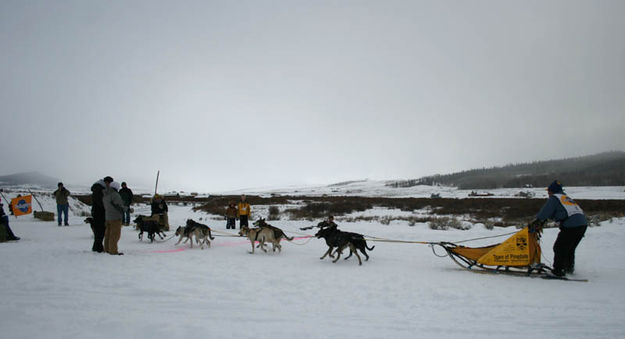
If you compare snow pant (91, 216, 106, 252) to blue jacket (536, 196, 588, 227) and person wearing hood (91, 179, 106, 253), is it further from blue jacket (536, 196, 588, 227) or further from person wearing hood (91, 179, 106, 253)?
blue jacket (536, 196, 588, 227)

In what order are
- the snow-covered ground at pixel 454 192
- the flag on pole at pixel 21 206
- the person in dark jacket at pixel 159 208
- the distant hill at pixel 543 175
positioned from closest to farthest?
the person in dark jacket at pixel 159 208 < the flag on pole at pixel 21 206 < the snow-covered ground at pixel 454 192 < the distant hill at pixel 543 175

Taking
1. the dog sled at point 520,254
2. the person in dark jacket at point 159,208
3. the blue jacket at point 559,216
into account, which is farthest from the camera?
the person in dark jacket at point 159,208

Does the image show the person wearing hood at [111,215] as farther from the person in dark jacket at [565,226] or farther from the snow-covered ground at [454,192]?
the snow-covered ground at [454,192]

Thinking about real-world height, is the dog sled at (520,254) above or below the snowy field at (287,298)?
above

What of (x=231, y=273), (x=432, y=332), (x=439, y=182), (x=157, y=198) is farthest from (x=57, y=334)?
(x=439, y=182)

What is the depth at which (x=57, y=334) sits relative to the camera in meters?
3.24

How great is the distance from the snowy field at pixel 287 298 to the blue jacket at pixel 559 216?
1.12 meters

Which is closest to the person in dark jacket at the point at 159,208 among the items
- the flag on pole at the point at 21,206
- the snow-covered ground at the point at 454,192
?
the flag on pole at the point at 21,206

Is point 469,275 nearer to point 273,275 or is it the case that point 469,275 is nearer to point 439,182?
point 273,275

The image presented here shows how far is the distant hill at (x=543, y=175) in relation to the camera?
92131 millimetres

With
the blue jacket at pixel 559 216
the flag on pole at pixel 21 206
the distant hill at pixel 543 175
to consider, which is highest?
the distant hill at pixel 543 175

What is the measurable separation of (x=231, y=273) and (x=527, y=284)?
5.72 meters

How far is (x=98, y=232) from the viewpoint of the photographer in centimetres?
795

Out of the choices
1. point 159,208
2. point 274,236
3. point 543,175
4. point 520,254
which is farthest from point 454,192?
point 520,254
